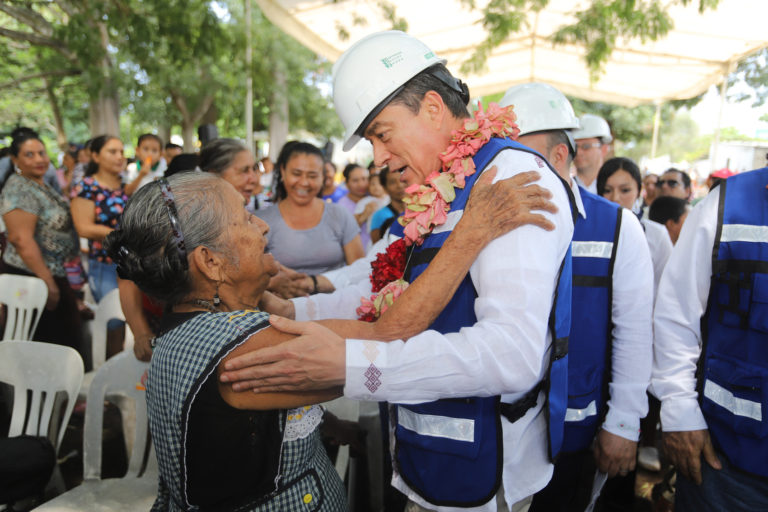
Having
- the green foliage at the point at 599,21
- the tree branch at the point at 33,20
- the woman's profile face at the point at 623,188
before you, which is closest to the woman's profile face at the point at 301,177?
the woman's profile face at the point at 623,188

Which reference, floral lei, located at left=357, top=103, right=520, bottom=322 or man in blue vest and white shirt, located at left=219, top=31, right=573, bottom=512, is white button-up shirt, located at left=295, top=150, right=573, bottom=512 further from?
floral lei, located at left=357, top=103, right=520, bottom=322

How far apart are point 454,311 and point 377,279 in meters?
0.51

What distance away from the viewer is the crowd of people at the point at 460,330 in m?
1.38

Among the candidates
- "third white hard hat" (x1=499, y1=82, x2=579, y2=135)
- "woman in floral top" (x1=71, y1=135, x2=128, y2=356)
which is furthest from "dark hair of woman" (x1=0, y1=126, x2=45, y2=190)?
"third white hard hat" (x1=499, y1=82, x2=579, y2=135)

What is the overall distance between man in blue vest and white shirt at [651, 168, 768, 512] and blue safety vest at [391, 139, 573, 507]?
0.68 meters

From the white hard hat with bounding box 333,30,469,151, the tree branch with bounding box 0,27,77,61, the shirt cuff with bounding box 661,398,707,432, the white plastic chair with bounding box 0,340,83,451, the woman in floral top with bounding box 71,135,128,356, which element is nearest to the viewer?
the white hard hat with bounding box 333,30,469,151

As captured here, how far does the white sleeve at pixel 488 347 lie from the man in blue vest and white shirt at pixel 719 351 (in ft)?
3.19

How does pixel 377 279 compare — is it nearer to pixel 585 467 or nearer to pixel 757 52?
pixel 585 467

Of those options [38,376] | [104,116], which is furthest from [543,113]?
[104,116]

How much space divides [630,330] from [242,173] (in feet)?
9.91

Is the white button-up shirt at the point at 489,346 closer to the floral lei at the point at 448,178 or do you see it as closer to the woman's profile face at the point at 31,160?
the floral lei at the point at 448,178

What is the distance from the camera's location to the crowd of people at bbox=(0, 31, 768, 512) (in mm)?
1381

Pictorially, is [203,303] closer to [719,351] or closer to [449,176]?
[449,176]

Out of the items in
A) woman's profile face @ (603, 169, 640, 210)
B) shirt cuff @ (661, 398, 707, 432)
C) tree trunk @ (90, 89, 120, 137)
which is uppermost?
tree trunk @ (90, 89, 120, 137)
